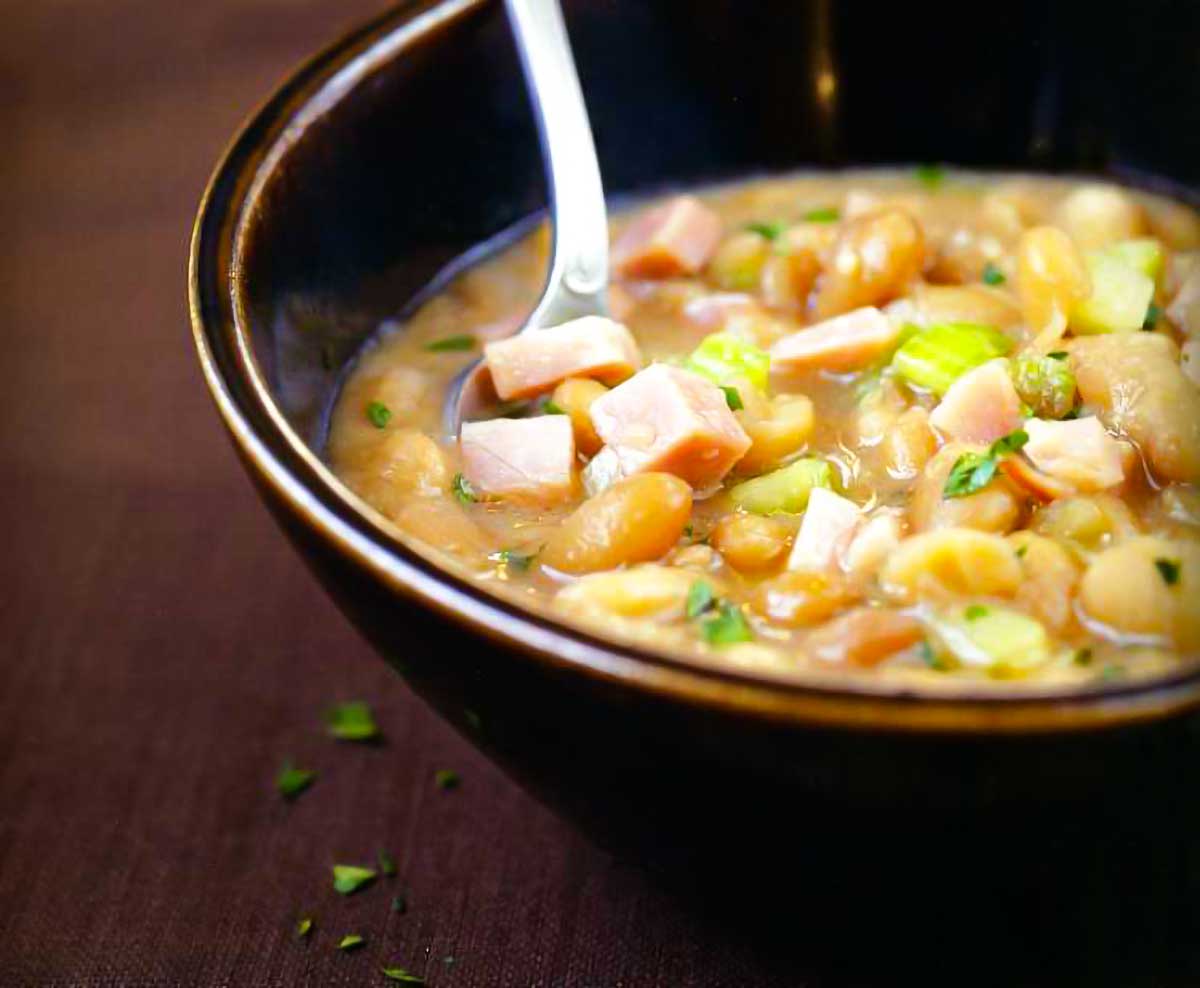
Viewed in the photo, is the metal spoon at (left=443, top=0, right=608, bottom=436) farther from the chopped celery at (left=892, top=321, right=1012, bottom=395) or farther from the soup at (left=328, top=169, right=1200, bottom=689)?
the chopped celery at (left=892, top=321, right=1012, bottom=395)

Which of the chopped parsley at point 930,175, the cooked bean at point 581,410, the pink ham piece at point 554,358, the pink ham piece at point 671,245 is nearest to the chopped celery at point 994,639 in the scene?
the cooked bean at point 581,410

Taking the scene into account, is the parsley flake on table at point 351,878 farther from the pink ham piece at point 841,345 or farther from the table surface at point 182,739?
the pink ham piece at point 841,345

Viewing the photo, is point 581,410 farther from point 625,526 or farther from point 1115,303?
point 1115,303

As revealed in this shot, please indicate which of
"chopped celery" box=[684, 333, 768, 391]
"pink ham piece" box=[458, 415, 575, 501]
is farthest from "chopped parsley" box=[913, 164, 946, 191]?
"pink ham piece" box=[458, 415, 575, 501]

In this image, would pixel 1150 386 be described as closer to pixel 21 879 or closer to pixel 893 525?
pixel 893 525

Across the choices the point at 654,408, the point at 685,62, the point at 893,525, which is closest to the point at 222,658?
the point at 654,408

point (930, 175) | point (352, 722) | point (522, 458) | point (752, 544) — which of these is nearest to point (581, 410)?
point (522, 458)

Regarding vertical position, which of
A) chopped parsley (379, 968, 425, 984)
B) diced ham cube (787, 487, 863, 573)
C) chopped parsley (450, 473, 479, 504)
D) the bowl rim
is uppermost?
the bowl rim
